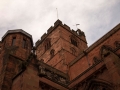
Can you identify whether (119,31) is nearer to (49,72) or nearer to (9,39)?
(49,72)

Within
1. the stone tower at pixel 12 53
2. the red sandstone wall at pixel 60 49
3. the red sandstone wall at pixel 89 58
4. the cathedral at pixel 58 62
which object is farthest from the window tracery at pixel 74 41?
the stone tower at pixel 12 53

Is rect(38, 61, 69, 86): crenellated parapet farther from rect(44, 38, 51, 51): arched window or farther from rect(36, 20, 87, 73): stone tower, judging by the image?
rect(44, 38, 51, 51): arched window

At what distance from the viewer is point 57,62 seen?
24062mm

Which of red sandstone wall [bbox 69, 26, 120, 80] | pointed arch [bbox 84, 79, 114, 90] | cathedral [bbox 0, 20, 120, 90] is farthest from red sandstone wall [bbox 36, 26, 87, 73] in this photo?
pointed arch [bbox 84, 79, 114, 90]

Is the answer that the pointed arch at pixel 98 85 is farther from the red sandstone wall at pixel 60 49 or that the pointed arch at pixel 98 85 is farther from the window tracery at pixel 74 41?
the window tracery at pixel 74 41

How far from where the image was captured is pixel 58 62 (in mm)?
23922

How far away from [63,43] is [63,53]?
6.60 ft

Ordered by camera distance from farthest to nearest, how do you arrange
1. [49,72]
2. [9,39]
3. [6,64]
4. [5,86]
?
[49,72] → [9,39] → [6,64] → [5,86]

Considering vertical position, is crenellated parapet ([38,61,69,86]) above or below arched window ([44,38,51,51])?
below

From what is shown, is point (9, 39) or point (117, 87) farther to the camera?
point (9, 39)

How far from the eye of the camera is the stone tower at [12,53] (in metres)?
11.2

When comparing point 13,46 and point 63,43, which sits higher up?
point 63,43

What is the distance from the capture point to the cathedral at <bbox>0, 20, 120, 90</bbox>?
1011 cm

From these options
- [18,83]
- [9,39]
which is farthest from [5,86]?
[9,39]
